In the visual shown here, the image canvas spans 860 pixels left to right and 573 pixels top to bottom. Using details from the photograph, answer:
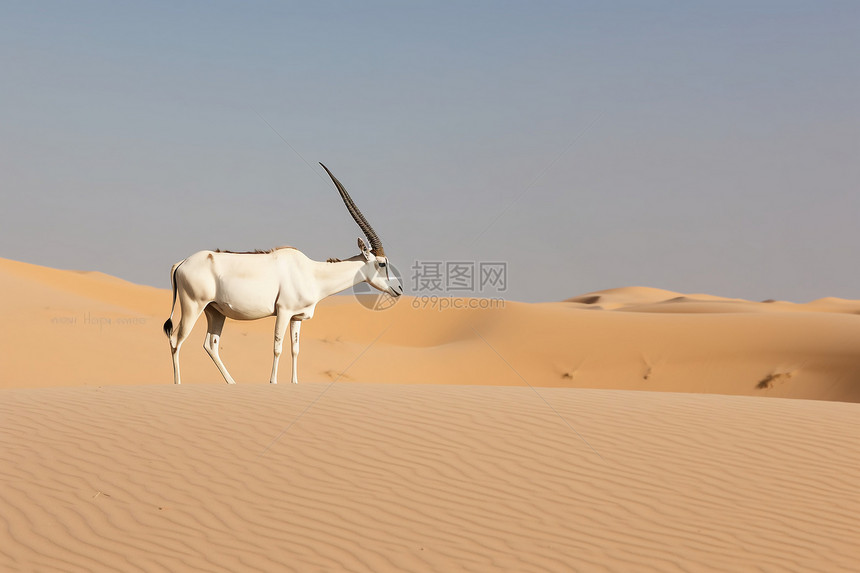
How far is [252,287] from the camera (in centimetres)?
1328

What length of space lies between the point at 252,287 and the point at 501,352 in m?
20.4

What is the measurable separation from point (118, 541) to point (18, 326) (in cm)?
2232

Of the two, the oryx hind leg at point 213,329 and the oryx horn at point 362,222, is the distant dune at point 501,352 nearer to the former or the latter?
the oryx hind leg at point 213,329

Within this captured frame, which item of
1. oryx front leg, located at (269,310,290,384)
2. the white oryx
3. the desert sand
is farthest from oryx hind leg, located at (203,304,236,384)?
the desert sand

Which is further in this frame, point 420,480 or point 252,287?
point 252,287

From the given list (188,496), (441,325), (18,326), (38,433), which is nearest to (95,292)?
(18,326)

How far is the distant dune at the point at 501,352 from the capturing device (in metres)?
24.0

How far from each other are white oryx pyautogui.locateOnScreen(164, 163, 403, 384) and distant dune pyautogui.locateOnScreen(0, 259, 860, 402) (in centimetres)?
1023

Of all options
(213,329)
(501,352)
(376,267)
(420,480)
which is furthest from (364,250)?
(501,352)

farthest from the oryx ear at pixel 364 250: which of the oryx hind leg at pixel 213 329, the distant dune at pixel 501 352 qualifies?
the distant dune at pixel 501 352

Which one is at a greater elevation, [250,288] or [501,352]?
[250,288]

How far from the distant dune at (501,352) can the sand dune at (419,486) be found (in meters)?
14.8

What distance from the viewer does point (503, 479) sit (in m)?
7.37

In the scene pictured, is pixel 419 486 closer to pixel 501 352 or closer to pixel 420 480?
pixel 420 480
